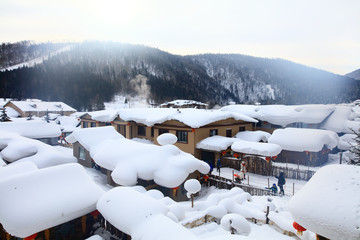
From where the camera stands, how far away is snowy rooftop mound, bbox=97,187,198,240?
19.9ft

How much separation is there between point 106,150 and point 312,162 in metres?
18.4

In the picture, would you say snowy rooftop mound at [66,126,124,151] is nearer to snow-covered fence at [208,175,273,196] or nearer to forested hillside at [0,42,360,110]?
snow-covered fence at [208,175,273,196]

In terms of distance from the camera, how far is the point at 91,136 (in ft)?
64.7

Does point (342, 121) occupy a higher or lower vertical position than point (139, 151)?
higher

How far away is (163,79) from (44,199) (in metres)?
117

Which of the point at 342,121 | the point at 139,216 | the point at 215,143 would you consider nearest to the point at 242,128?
the point at 215,143

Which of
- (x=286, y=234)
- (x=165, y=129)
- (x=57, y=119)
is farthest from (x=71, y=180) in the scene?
(x=57, y=119)

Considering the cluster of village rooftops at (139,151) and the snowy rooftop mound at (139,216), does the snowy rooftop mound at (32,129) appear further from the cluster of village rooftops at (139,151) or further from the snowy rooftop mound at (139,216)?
the snowy rooftop mound at (139,216)

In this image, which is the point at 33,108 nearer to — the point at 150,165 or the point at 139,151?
the point at 139,151

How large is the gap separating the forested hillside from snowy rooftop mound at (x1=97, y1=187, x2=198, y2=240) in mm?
87399

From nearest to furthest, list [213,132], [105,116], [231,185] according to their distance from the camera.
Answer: [231,185] < [213,132] < [105,116]

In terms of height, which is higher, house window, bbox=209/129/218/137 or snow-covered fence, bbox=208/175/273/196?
house window, bbox=209/129/218/137

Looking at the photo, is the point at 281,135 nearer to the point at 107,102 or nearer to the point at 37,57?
the point at 107,102

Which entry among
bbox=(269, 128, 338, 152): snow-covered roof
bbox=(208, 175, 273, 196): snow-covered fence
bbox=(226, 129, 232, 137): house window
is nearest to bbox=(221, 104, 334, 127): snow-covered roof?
bbox=(269, 128, 338, 152): snow-covered roof
